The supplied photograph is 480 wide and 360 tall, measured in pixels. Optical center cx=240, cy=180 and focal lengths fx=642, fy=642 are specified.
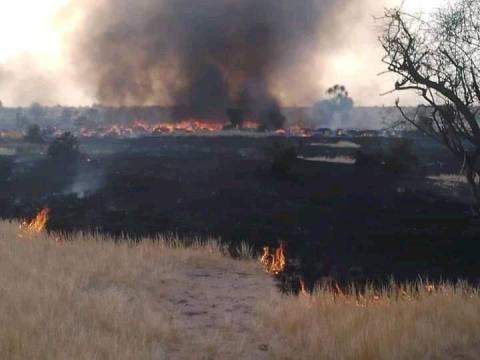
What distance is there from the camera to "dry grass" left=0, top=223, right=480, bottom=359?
6668 millimetres

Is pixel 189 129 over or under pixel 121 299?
over

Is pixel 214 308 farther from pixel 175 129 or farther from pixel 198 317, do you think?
pixel 175 129

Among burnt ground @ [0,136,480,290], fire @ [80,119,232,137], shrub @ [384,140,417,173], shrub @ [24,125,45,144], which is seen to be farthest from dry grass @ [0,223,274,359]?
fire @ [80,119,232,137]

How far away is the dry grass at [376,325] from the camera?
6707mm

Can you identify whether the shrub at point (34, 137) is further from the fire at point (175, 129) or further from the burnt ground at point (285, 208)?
the burnt ground at point (285, 208)

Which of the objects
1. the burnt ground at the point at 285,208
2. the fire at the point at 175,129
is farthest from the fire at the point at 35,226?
the fire at the point at 175,129

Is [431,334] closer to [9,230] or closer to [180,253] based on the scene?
[180,253]

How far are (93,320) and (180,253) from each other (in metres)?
5.36

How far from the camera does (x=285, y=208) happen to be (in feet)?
73.2

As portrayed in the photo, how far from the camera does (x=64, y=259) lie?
448 inches

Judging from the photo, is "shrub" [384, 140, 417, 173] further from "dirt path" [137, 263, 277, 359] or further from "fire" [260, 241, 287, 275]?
"dirt path" [137, 263, 277, 359]

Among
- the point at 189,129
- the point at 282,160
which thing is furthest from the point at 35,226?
the point at 189,129

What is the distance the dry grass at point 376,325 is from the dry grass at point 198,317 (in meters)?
0.01

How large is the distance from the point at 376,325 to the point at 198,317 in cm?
248
